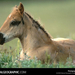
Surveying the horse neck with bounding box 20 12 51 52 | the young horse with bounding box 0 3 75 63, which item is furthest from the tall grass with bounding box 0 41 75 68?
the horse neck with bounding box 20 12 51 52

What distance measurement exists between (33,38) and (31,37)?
67 mm

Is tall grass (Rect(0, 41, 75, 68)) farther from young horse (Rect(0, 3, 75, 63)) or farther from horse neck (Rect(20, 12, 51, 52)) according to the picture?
horse neck (Rect(20, 12, 51, 52))

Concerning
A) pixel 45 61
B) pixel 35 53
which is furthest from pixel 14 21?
pixel 45 61

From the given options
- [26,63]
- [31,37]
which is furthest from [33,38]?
[26,63]

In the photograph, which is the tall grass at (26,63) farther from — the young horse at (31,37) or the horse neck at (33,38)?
the horse neck at (33,38)

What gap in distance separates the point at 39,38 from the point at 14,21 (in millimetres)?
904

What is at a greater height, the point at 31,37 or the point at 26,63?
the point at 31,37

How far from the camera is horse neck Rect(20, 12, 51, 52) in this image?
20.5 ft

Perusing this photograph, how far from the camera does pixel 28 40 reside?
6.30 m

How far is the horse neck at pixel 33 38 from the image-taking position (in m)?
6.25

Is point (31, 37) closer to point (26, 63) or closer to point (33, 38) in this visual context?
point (33, 38)

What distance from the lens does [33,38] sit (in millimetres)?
6258

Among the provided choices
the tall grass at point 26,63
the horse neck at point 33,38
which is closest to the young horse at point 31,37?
the horse neck at point 33,38

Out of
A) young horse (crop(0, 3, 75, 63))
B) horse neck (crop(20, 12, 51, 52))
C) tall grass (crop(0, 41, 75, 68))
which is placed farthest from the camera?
horse neck (crop(20, 12, 51, 52))
